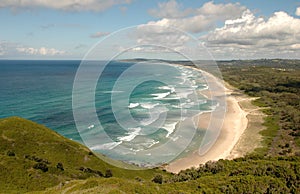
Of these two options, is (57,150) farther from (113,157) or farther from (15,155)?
(113,157)

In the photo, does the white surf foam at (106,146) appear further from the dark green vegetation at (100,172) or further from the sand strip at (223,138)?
the sand strip at (223,138)

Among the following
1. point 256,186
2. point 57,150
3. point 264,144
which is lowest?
point 264,144

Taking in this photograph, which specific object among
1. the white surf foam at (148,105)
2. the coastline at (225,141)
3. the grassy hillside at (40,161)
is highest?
the grassy hillside at (40,161)

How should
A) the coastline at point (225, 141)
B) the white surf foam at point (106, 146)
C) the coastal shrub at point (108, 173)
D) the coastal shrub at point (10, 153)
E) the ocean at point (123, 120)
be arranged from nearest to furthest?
the coastal shrub at point (10, 153)
the coastal shrub at point (108, 173)
the coastline at point (225, 141)
the white surf foam at point (106, 146)
the ocean at point (123, 120)

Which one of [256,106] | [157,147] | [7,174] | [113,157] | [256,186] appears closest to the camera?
[256,186]

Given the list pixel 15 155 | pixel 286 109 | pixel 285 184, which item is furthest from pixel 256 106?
pixel 15 155

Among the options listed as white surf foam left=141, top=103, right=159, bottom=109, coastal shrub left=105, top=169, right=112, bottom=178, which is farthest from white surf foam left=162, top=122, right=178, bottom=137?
coastal shrub left=105, top=169, right=112, bottom=178

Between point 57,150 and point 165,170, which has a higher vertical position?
point 57,150

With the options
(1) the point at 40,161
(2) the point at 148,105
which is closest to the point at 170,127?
(2) the point at 148,105

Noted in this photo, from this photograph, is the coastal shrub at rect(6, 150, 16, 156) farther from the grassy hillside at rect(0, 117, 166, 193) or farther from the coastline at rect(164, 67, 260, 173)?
the coastline at rect(164, 67, 260, 173)

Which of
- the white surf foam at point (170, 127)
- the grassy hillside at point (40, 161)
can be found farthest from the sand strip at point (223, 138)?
the grassy hillside at point (40, 161)
